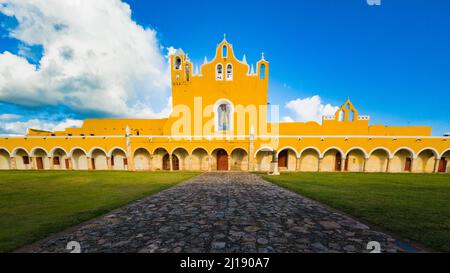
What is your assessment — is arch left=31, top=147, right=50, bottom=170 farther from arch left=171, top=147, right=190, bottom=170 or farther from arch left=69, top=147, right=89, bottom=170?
arch left=171, top=147, right=190, bottom=170

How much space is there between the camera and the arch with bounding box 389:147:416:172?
17.9 metres

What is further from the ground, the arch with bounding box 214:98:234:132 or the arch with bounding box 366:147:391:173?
the arch with bounding box 214:98:234:132

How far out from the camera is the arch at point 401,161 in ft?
58.6

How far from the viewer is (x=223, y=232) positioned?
3484 millimetres

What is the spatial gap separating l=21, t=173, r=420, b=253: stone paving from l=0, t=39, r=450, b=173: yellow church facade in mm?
12419

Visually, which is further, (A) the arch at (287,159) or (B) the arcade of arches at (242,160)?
(A) the arch at (287,159)

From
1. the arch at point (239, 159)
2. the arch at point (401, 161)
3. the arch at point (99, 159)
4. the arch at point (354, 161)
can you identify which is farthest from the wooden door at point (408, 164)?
the arch at point (99, 159)

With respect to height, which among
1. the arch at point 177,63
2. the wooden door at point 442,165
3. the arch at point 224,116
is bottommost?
the wooden door at point 442,165

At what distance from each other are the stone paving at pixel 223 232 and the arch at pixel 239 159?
508 inches

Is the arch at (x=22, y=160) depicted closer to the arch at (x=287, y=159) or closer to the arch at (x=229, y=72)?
the arch at (x=229, y=72)

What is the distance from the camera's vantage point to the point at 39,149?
65.8ft

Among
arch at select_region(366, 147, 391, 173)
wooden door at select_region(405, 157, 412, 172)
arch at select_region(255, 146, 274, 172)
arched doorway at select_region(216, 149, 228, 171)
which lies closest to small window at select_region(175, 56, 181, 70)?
arched doorway at select_region(216, 149, 228, 171)
